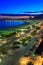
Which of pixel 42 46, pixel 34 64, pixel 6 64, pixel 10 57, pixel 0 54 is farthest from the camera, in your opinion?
pixel 42 46

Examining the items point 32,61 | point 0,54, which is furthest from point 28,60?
point 0,54

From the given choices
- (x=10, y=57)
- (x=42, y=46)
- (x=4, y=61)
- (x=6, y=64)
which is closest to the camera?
(x=6, y=64)

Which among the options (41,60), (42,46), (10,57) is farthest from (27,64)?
(42,46)

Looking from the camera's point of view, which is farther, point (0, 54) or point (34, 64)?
point (0, 54)

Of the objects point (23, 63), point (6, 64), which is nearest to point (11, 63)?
point (6, 64)

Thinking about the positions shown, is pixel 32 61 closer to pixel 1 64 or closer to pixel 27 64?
pixel 27 64

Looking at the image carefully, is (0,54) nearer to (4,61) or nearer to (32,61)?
(4,61)

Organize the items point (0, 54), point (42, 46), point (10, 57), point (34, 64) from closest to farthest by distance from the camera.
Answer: point (34, 64), point (10, 57), point (0, 54), point (42, 46)

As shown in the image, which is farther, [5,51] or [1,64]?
[5,51]

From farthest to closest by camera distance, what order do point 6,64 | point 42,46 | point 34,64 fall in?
point 42,46 → point 6,64 → point 34,64
